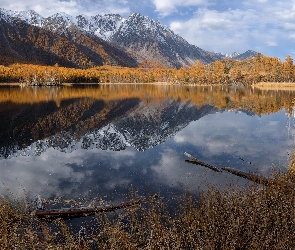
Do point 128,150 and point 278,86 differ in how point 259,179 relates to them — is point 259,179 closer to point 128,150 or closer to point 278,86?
point 128,150

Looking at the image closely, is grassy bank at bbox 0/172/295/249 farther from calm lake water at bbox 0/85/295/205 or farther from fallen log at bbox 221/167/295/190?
calm lake water at bbox 0/85/295/205

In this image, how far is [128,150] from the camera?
1118 inches

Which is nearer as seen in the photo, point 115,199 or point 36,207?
point 36,207

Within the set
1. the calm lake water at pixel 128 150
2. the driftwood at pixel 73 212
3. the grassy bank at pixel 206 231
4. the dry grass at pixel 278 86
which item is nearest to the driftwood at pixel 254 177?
the calm lake water at pixel 128 150

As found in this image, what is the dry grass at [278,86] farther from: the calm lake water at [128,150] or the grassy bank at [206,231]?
the grassy bank at [206,231]

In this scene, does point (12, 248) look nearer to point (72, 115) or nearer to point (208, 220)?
point (208, 220)

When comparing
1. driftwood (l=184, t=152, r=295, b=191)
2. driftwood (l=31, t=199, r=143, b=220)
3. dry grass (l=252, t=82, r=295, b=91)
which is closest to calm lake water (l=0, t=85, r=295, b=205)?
driftwood (l=184, t=152, r=295, b=191)

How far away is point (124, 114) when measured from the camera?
53938 millimetres

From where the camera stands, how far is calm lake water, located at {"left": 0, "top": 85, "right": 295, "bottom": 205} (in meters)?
18.2

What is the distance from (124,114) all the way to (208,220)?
4493cm

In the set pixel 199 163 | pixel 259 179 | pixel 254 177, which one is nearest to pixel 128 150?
pixel 199 163

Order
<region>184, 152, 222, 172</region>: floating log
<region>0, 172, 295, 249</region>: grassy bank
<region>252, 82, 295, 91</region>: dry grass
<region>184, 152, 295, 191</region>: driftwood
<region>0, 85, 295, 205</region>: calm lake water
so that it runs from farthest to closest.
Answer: <region>252, 82, 295, 91</region>: dry grass < <region>184, 152, 222, 172</region>: floating log < <region>0, 85, 295, 205</region>: calm lake water < <region>184, 152, 295, 191</region>: driftwood < <region>0, 172, 295, 249</region>: grassy bank

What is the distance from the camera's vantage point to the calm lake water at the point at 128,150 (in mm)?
18188

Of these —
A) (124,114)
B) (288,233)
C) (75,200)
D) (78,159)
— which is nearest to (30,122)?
(124,114)
